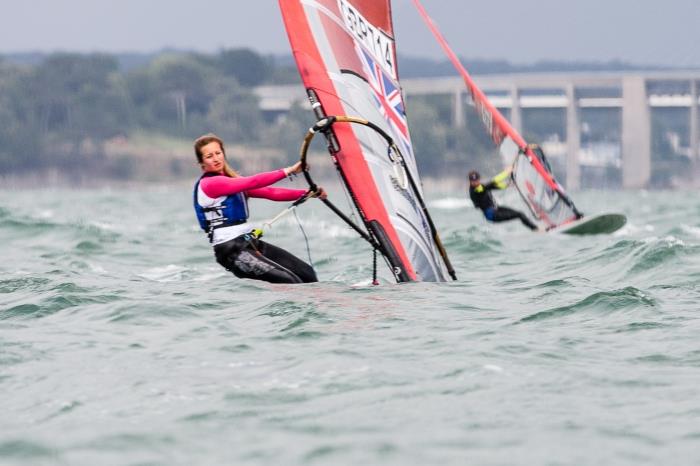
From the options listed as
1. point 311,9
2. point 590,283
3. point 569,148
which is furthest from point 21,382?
point 569,148

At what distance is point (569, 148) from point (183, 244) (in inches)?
3850

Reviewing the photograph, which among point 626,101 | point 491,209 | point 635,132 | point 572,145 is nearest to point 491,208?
point 491,209

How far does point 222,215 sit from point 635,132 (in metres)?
106

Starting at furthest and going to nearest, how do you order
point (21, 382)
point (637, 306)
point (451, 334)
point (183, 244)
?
point (183, 244) → point (637, 306) → point (451, 334) → point (21, 382)

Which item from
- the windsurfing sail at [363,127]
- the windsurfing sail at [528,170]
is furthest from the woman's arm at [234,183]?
the windsurfing sail at [528,170]

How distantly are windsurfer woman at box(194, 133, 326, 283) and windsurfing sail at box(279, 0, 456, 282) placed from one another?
1.91ft

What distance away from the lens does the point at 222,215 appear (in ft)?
32.3

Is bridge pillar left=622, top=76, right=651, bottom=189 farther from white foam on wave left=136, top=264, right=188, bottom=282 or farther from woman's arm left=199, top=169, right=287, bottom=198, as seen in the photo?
woman's arm left=199, top=169, right=287, bottom=198

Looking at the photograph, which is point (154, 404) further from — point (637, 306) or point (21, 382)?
point (637, 306)

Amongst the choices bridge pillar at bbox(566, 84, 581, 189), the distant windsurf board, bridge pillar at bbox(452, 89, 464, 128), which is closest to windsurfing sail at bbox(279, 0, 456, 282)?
the distant windsurf board

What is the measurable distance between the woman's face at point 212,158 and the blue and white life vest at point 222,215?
215mm

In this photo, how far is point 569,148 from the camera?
11469 centimetres

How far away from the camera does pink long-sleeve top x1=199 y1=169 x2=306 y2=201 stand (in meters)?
A: 9.23

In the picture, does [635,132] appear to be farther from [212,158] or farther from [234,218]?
[212,158]
